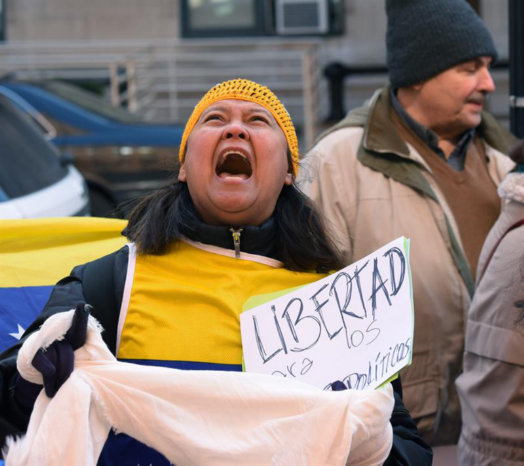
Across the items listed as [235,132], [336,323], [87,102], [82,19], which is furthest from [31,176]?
[82,19]

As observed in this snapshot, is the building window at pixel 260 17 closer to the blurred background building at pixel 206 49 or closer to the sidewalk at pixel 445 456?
the blurred background building at pixel 206 49

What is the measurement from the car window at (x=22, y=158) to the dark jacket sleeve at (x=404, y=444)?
3793 millimetres

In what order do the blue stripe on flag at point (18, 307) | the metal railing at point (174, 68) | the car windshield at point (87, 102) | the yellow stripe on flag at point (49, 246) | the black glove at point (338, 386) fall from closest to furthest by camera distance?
the black glove at point (338, 386)
the blue stripe on flag at point (18, 307)
the yellow stripe on flag at point (49, 246)
the car windshield at point (87, 102)
the metal railing at point (174, 68)

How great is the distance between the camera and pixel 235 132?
281cm

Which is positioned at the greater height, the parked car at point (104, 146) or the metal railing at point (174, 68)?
the metal railing at point (174, 68)

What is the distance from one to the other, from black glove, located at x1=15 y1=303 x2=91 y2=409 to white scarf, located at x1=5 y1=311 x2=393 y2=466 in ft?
0.05

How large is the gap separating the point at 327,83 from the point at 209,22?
246 centimetres

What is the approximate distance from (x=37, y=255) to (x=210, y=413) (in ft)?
4.58

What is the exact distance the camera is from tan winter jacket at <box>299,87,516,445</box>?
4.22m

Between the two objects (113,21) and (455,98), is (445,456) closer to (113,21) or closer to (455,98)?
(455,98)

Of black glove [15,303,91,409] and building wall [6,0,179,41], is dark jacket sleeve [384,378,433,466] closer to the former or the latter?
black glove [15,303,91,409]

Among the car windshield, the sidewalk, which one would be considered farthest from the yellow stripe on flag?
the car windshield

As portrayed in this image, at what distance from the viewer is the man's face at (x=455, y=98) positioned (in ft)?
15.2

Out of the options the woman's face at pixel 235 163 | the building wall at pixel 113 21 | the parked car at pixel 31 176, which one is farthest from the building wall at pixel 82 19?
the woman's face at pixel 235 163
